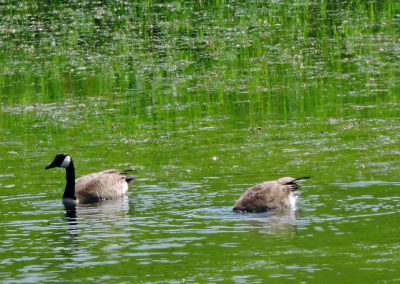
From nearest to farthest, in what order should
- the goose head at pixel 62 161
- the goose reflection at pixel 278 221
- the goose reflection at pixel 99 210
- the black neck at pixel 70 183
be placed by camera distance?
the goose reflection at pixel 278 221 → the goose reflection at pixel 99 210 → the black neck at pixel 70 183 → the goose head at pixel 62 161

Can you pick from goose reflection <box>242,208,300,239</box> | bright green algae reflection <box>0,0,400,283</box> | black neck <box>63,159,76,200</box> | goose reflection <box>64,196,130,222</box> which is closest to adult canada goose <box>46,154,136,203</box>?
black neck <box>63,159,76,200</box>

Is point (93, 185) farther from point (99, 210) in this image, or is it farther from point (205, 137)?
point (205, 137)

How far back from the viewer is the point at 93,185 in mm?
19766

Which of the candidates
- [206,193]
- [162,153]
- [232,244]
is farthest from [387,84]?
[232,244]

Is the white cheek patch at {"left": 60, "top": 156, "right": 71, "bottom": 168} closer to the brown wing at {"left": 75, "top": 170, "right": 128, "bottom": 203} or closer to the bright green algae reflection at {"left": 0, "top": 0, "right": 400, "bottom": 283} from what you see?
the brown wing at {"left": 75, "top": 170, "right": 128, "bottom": 203}

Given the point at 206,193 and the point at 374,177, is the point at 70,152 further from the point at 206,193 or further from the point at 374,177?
the point at 374,177

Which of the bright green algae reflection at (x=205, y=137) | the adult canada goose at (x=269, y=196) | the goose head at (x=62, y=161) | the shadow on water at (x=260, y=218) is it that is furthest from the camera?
the goose head at (x=62, y=161)

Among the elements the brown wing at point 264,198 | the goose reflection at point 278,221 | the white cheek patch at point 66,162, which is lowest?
the goose reflection at point 278,221

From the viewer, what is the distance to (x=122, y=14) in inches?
1668

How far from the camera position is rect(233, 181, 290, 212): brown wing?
17.1 meters

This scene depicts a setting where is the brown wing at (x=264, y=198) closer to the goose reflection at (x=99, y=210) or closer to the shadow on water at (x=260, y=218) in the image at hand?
the shadow on water at (x=260, y=218)

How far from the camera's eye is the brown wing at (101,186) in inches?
763

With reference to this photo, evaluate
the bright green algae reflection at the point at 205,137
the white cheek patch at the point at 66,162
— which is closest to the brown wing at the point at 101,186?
the bright green algae reflection at the point at 205,137

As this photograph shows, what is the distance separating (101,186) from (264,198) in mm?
3775
